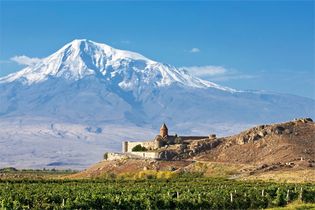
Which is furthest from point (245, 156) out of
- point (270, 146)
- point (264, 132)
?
point (264, 132)

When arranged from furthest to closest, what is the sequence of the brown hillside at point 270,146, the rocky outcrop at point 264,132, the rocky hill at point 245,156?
1. the rocky outcrop at point 264,132
2. the brown hillside at point 270,146
3. the rocky hill at point 245,156

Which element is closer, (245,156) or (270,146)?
(245,156)

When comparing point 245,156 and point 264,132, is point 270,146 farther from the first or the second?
point 264,132


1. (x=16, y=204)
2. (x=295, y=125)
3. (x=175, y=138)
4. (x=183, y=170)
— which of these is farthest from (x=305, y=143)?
(x=16, y=204)

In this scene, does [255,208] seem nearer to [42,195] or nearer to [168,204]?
[168,204]

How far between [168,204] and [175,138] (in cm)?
7575

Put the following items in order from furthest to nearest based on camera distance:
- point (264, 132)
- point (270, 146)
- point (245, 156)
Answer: point (264, 132), point (270, 146), point (245, 156)

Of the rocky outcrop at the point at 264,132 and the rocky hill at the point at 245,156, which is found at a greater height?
the rocky outcrop at the point at 264,132

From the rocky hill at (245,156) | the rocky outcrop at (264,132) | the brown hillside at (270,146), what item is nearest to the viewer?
the rocky hill at (245,156)

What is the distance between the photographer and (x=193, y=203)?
126 feet

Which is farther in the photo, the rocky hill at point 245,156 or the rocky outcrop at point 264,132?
the rocky outcrop at point 264,132

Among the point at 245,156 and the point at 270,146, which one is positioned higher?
the point at 270,146

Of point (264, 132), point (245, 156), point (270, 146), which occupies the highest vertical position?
point (264, 132)

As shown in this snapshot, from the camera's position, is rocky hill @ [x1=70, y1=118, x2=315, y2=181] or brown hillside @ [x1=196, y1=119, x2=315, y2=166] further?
brown hillside @ [x1=196, y1=119, x2=315, y2=166]
